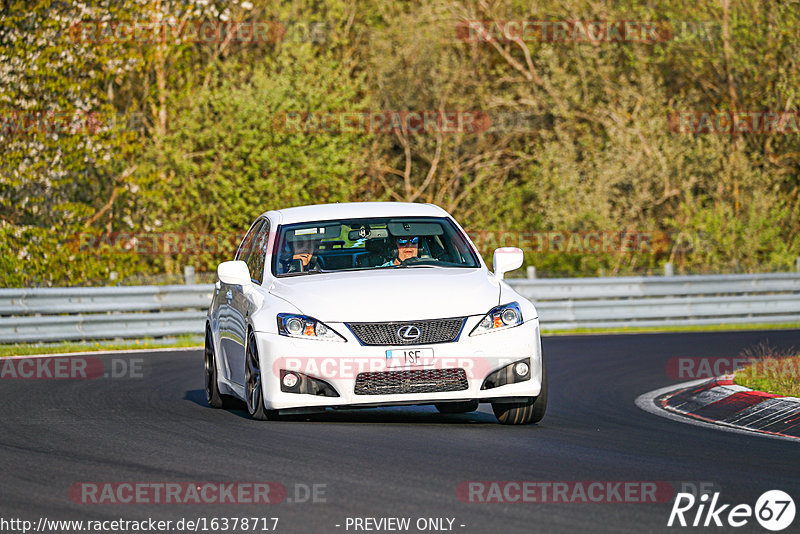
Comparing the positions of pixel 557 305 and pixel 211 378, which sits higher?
pixel 211 378

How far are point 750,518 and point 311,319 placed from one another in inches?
167

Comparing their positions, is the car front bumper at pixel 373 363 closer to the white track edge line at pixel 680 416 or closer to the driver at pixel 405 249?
the driver at pixel 405 249

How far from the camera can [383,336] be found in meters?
10.2

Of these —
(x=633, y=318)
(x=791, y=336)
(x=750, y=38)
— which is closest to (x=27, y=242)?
A: (x=633, y=318)

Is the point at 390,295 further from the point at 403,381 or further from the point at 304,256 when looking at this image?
the point at 304,256

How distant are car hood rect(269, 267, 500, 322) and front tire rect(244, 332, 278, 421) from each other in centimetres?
46

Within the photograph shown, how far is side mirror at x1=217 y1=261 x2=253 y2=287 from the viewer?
37.6 ft

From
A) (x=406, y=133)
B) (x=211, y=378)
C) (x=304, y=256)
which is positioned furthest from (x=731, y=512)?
(x=406, y=133)

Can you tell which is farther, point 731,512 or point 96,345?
point 96,345

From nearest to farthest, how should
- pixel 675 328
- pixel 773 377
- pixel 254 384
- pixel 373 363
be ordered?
pixel 373 363 < pixel 254 384 < pixel 773 377 < pixel 675 328

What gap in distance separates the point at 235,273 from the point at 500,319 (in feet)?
7.45

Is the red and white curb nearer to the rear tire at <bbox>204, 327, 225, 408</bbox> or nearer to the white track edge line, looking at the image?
the white track edge line

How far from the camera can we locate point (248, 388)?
11070mm

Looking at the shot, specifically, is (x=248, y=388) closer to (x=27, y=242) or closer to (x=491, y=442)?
(x=491, y=442)
